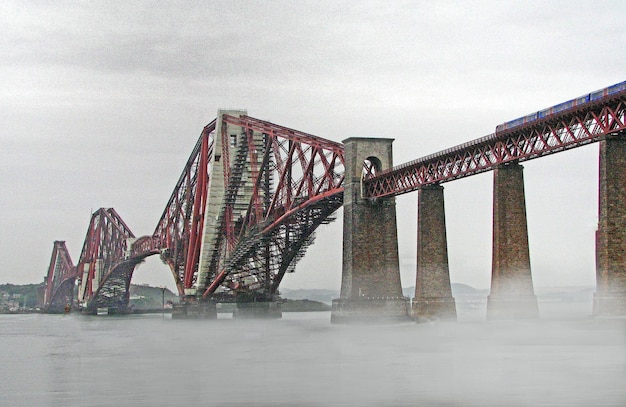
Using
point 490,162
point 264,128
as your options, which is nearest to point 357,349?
point 490,162

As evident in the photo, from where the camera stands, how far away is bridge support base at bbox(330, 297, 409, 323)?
77.0 meters

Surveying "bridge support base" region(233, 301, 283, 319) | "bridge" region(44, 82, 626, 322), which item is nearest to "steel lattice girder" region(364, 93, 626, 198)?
"bridge" region(44, 82, 626, 322)

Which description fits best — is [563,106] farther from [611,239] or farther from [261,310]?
[261,310]

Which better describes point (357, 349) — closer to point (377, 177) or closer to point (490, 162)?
point (490, 162)

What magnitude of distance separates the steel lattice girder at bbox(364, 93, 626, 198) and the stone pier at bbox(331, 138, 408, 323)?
1.52m

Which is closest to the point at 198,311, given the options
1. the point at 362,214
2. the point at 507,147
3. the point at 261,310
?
the point at 261,310

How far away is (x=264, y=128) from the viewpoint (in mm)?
106688

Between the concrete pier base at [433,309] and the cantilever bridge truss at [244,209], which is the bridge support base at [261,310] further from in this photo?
the concrete pier base at [433,309]

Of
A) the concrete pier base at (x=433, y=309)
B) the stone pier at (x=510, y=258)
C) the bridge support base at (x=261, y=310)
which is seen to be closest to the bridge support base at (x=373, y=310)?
the concrete pier base at (x=433, y=309)

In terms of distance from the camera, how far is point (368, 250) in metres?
79.5

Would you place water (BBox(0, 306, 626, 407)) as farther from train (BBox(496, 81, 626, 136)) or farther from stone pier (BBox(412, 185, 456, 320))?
train (BBox(496, 81, 626, 136))

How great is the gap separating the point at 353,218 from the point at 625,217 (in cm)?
3363

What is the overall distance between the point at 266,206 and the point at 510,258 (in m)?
51.0

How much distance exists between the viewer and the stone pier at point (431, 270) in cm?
7138
